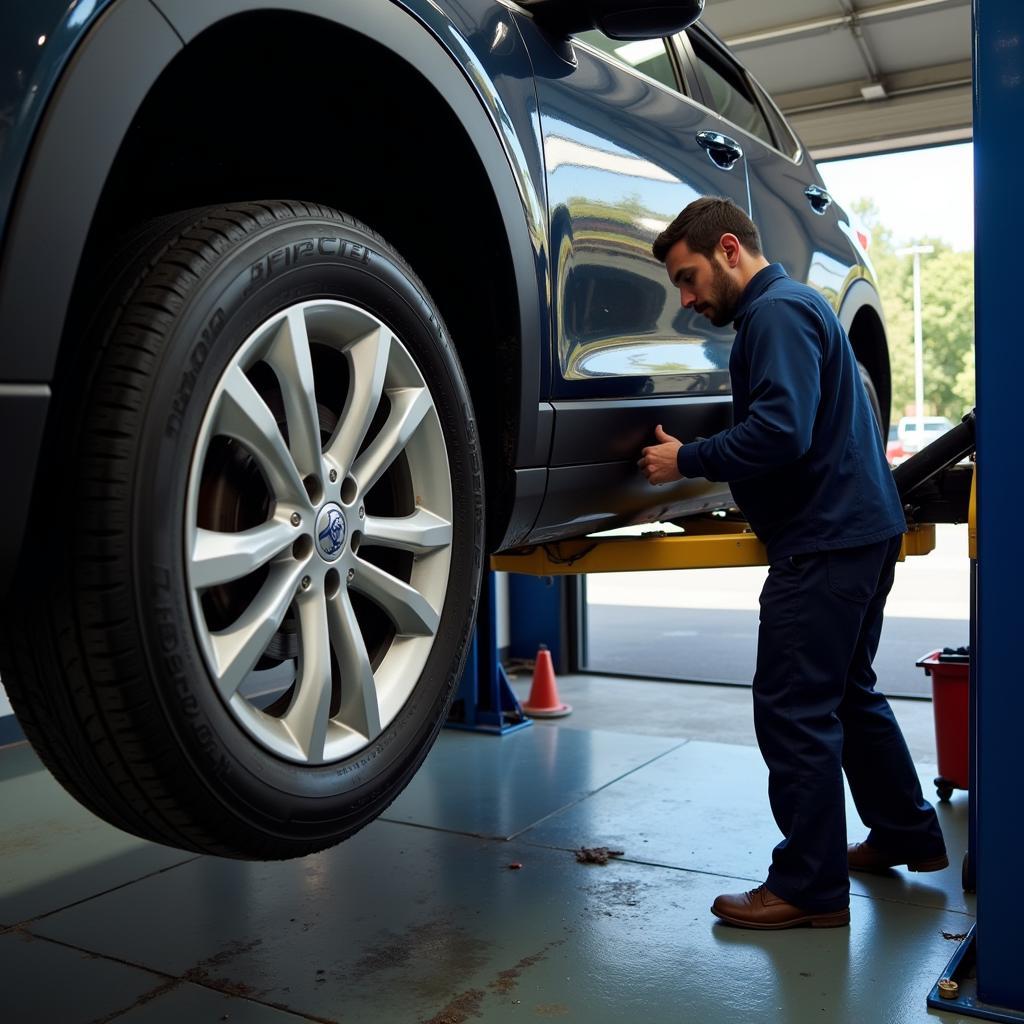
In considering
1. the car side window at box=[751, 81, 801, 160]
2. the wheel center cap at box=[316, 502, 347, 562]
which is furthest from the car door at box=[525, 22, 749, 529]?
the car side window at box=[751, 81, 801, 160]

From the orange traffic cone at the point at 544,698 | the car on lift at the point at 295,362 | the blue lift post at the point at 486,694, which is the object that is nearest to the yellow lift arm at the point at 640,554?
the car on lift at the point at 295,362

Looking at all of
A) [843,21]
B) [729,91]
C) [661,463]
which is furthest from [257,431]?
[843,21]

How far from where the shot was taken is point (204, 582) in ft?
4.10

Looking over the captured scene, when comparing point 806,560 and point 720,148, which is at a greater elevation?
point 720,148

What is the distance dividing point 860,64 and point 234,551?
21.0ft

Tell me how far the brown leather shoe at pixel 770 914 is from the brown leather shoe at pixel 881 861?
1.26 ft

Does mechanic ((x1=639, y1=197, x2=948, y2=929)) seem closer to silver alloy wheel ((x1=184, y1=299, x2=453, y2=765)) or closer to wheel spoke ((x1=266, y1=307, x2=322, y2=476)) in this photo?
silver alloy wheel ((x1=184, y1=299, x2=453, y2=765))

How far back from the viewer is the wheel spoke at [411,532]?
4.90 feet

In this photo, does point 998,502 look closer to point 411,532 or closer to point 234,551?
point 411,532

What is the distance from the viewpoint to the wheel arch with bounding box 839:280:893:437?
358 cm

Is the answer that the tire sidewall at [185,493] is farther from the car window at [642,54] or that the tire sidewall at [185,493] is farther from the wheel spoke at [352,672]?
the car window at [642,54]

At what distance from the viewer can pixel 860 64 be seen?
6.56 metres

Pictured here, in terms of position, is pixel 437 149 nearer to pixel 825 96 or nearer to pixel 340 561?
pixel 340 561

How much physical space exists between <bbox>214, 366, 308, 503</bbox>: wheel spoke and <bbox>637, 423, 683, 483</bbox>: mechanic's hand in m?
0.98
